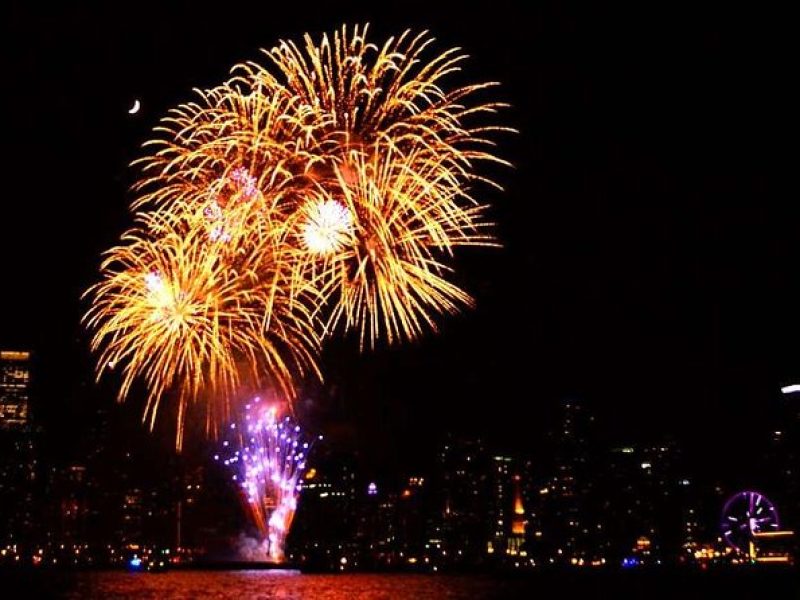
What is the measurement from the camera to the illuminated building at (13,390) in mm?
154125

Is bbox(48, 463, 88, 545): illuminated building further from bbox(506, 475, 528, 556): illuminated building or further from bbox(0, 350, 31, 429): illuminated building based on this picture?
bbox(506, 475, 528, 556): illuminated building

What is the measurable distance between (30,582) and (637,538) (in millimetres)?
109931

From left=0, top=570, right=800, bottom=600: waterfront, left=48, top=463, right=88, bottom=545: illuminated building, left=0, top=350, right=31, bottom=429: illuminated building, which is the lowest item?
left=0, top=570, right=800, bottom=600: waterfront

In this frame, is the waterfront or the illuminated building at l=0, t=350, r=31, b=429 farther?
the illuminated building at l=0, t=350, r=31, b=429

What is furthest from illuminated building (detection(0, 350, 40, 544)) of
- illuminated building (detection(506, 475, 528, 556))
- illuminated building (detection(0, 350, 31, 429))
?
illuminated building (detection(506, 475, 528, 556))

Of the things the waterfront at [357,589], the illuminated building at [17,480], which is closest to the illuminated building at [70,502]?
the illuminated building at [17,480]

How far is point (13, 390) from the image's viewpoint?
516 ft

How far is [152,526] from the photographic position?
157 metres

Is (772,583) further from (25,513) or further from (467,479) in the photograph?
(25,513)

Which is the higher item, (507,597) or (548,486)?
(548,486)

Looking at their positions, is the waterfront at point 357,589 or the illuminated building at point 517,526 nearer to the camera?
A: the waterfront at point 357,589

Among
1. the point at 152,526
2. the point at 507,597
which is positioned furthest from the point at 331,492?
the point at 507,597

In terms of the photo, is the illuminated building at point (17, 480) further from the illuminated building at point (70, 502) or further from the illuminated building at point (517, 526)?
the illuminated building at point (517, 526)

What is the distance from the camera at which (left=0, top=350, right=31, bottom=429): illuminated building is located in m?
154
